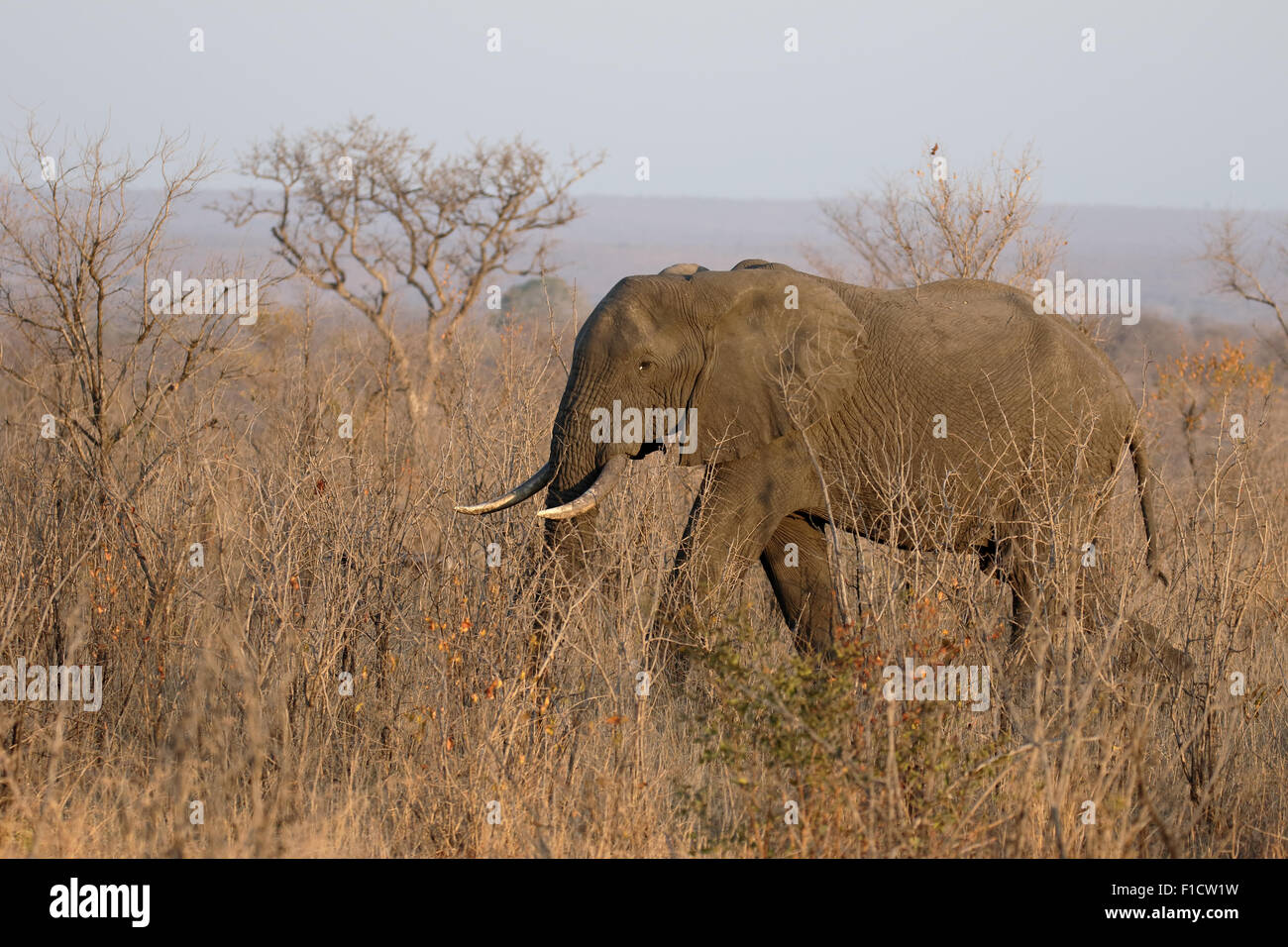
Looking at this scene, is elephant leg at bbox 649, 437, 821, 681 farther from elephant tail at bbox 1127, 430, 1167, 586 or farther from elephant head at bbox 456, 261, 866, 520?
elephant tail at bbox 1127, 430, 1167, 586

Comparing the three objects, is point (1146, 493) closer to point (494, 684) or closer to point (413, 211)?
point (494, 684)

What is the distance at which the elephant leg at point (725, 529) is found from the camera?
6629 mm

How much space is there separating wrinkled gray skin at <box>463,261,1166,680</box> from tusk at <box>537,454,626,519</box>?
0.06m

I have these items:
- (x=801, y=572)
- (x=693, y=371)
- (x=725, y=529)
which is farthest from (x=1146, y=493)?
(x=693, y=371)

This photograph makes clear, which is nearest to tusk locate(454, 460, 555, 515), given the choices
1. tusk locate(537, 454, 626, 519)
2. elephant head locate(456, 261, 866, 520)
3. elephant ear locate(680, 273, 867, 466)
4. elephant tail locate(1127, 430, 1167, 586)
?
elephant head locate(456, 261, 866, 520)

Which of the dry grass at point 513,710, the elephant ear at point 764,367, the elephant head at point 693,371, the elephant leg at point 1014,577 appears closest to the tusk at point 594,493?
the elephant head at point 693,371

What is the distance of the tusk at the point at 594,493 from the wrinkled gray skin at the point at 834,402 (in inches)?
2.4

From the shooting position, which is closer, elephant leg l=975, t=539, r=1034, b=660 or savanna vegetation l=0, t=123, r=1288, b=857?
savanna vegetation l=0, t=123, r=1288, b=857

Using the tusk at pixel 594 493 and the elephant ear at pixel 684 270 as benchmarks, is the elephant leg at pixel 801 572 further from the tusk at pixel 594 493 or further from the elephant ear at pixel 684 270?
the elephant ear at pixel 684 270

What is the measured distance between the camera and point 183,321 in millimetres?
9375

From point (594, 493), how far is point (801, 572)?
5.00ft

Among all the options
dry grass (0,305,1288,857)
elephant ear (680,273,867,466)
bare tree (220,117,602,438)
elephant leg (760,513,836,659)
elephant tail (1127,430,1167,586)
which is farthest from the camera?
bare tree (220,117,602,438)

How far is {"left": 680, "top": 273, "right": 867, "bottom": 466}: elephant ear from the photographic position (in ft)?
23.3
